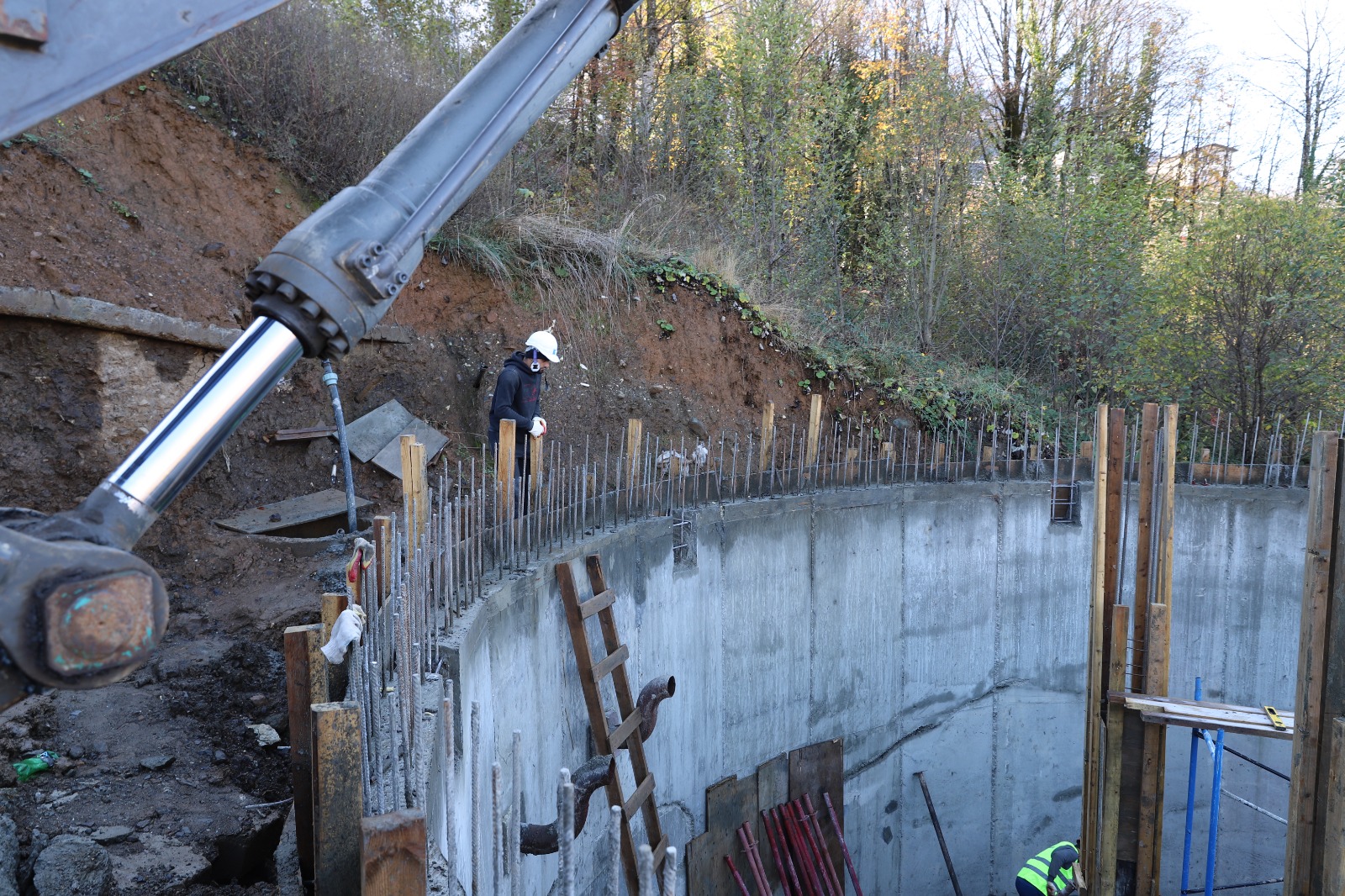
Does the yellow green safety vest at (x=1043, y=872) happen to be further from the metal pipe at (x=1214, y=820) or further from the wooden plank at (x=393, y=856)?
the wooden plank at (x=393, y=856)

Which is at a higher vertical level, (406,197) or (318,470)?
(406,197)

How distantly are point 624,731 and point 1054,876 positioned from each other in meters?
4.03

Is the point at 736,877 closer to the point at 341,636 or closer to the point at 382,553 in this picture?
the point at 382,553

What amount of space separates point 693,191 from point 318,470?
8.78 meters

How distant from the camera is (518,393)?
7.38 meters

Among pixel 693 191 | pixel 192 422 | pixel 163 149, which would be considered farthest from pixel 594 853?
pixel 693 191

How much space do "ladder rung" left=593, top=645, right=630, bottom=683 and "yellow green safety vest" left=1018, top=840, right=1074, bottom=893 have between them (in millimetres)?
4139

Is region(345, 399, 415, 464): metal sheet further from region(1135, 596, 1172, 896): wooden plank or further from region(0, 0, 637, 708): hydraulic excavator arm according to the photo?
region(0, 0, 637, 708): hydraulic excavator arm

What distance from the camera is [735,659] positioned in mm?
7984

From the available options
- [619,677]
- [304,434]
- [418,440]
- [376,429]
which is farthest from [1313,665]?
[304,434]

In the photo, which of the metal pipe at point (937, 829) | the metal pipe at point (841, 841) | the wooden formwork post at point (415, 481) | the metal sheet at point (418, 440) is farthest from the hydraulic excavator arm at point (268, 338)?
the metal pipe at point (937, 829)

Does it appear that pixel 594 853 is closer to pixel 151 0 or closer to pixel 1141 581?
pixel 1141 581

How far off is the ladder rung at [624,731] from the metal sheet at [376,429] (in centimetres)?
401

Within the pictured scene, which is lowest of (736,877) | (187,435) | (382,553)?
(736,877)
